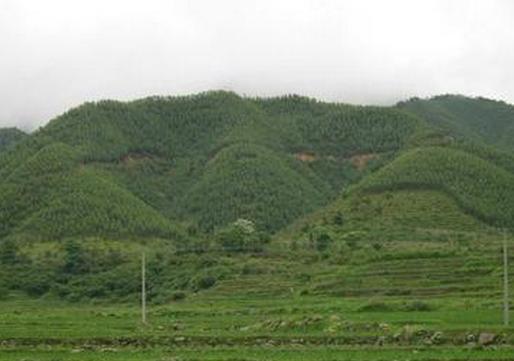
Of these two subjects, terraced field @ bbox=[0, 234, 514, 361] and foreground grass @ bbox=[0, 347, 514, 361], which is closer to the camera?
foreground grass @ bbox=[0, 347, 514, 361]

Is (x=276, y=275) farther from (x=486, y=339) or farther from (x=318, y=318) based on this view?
(x=486, y=339)

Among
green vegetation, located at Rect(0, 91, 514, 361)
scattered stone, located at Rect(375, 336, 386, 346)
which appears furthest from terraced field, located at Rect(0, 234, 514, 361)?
green vegetation, located at Rect(0, 91, 514, 361)

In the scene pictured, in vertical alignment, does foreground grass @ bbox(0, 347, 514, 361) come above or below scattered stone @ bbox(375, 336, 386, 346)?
above

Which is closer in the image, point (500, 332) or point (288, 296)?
point (500, 332)

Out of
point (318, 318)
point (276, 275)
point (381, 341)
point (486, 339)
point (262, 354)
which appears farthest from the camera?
point (276, 275)

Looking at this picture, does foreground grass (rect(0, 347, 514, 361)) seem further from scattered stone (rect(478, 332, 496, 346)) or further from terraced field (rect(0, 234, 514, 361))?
scattered stone (rect(478, 332, 496, 346))

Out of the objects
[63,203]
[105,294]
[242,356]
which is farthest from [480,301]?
[63,203]

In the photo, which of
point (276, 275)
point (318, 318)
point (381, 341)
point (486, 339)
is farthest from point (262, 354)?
point (276, 275)

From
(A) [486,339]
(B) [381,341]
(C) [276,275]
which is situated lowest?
(C) [276,275]

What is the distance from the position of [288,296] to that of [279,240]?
2225 inches

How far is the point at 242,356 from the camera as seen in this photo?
46594mm

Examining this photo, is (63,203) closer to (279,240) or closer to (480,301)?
(279,240)

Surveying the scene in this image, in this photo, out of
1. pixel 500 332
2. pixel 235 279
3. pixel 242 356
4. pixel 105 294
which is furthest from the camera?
pixel 105 294

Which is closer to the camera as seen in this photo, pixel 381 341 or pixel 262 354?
pixel 262 354
